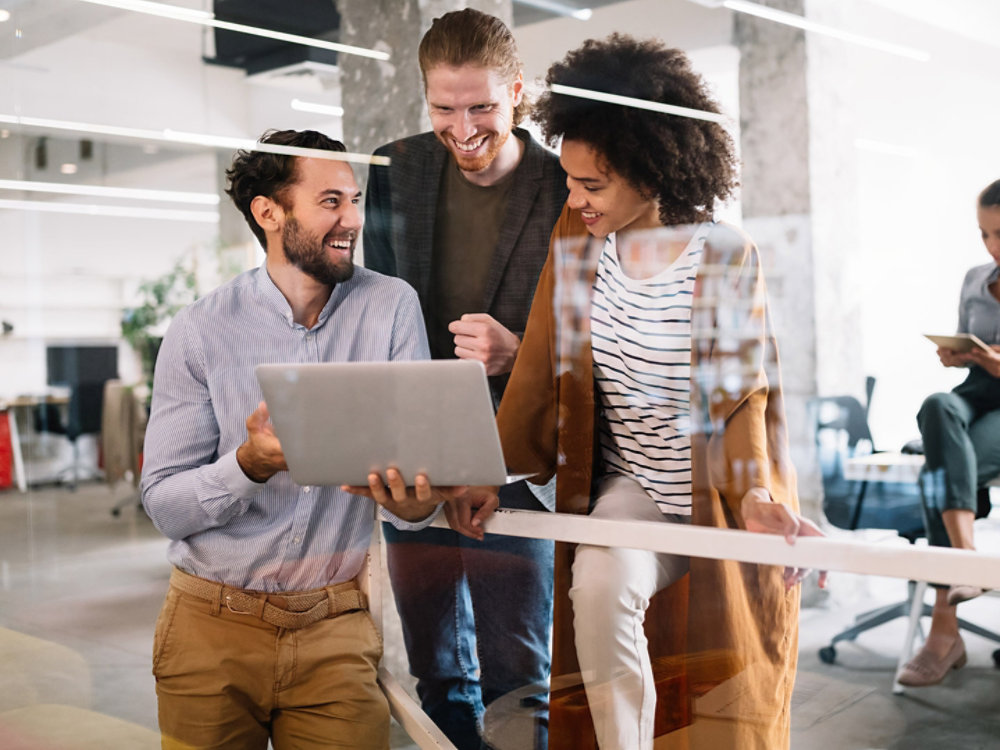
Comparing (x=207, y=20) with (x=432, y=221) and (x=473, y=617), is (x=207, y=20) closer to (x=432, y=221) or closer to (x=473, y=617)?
(x=432, y=221)

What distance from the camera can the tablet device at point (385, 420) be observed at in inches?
57.6

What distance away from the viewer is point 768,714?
5.22 ft

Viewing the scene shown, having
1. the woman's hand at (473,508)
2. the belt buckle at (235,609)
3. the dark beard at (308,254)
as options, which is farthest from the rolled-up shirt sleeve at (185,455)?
the woman's hand at (473,508)

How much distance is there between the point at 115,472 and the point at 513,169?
3.56 ft

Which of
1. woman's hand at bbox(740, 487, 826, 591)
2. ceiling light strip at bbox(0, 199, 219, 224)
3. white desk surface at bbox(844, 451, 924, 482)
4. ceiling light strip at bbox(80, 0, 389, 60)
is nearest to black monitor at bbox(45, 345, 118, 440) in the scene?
ceiling light strip at bbox(0, 199, 219, 224)

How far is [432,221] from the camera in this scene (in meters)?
1.86

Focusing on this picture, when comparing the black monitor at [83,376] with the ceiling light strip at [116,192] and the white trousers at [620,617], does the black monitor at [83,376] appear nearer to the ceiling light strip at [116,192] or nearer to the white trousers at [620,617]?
the ceiling light strip at [116,192]

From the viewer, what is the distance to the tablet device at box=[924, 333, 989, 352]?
141 centimetres

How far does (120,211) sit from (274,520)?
0.75 meters

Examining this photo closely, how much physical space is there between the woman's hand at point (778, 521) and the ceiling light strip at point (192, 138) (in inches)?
35.5

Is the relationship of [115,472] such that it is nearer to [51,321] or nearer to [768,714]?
[51,321]

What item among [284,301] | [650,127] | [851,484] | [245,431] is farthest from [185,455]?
[851,484]

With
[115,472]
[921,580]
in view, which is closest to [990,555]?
[921,580]

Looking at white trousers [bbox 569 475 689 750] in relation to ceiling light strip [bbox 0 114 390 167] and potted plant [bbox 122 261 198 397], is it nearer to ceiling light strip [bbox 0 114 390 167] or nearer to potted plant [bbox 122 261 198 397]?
ceiling light strip [bbox 0 114 390 167]
